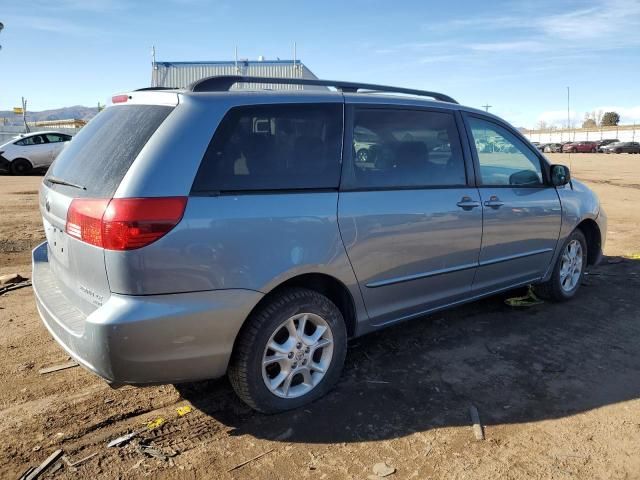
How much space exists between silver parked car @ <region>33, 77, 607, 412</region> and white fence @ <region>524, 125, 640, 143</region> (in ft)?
264

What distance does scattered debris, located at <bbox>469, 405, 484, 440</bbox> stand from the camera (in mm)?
2968

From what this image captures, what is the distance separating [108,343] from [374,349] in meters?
2.10

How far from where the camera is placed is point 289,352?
121 inches

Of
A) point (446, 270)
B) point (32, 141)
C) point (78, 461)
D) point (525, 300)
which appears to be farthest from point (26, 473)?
point (32, 141)

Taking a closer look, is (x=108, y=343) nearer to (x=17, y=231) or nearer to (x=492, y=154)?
(x=492, y=154)

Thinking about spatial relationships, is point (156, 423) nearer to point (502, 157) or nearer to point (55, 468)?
point (55, 468)

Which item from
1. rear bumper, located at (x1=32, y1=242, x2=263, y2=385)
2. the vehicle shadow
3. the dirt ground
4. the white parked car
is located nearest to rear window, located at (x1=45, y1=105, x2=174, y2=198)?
rear bumper, located at (x1=32, y1=242, x2=263, y2=385)

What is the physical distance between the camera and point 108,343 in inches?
99.7

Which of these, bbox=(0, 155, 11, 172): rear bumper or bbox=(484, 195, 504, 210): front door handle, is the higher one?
bbox=(0, 155, 11, 172): rear bumper

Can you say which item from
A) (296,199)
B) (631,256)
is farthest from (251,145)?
(631,256)

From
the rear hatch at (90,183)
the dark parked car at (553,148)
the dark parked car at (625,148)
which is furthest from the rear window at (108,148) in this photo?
the dark parked car at (553,148)

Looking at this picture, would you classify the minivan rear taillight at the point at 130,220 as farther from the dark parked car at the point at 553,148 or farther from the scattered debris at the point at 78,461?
the dark parked car at the point at 553,148

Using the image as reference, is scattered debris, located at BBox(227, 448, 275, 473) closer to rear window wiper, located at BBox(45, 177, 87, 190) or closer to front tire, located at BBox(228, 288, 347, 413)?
front tire, located at BBox(228, 288, 347, 413)

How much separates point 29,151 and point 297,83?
1825 centimetres
